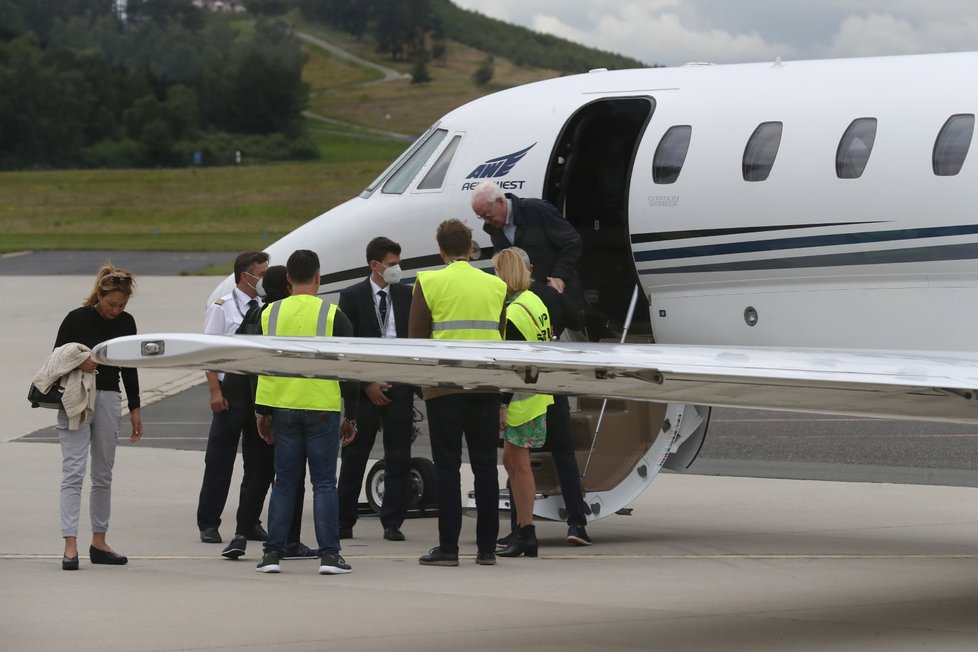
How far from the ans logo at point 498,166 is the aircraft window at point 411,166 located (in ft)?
1.98

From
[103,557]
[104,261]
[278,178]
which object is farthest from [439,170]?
[278,178]

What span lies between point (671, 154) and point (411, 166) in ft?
8.38

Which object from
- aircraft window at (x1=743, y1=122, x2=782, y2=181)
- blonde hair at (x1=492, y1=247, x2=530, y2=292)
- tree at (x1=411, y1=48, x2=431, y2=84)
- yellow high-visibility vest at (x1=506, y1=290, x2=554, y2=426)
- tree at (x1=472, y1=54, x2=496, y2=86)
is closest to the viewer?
yellow high-visibility vest at (x1=506, y1=290, x2=554, y2=426)

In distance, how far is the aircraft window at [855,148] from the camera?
10.1m

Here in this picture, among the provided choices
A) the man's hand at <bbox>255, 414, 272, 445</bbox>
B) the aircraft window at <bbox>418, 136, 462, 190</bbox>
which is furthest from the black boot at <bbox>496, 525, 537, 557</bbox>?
the aircraft window at <bbox>418, 136, 462, 190</bbox>

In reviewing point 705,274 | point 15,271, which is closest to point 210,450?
point 705,274

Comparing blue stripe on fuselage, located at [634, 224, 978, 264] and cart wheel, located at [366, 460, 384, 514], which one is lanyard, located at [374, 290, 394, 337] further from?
blue stripe on fuselage, located at [634, 224, 978, 264]

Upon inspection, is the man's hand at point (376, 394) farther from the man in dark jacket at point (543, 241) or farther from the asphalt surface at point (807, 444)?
the asphalt surface at point (807, 444)

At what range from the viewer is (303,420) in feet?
29.2

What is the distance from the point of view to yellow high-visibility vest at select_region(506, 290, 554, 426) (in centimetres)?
973

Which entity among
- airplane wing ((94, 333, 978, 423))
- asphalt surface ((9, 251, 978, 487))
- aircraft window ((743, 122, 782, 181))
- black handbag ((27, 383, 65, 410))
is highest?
aircraft window ((743, 122, 782, 181))

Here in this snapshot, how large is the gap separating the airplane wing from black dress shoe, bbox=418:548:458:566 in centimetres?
233

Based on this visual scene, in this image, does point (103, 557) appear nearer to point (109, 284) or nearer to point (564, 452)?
point (109, 284)

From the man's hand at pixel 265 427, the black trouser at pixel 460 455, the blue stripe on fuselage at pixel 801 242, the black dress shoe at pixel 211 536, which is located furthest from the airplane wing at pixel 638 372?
the black dress shoe at pixel 211 536
